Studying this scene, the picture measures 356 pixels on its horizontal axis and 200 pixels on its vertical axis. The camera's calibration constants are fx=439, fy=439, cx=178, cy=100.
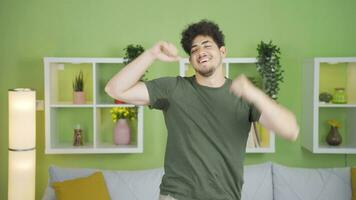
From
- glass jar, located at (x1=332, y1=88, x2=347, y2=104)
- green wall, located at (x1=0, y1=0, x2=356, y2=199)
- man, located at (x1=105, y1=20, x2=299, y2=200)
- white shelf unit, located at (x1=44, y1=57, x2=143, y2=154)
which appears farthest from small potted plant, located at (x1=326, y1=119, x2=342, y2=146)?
man, located at (x1=105, y1=20, x2=299, y2=200)

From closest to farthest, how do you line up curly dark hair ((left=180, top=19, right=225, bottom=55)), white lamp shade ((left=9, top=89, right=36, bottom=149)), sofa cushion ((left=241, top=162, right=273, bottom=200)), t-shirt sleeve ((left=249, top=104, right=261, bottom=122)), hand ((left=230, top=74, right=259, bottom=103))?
hand ((left=230, top=74, right=259, bottom=103)) → t-shirt sleeve ((left=249, top=104, right=261, bottom=122)) → curly dark hair ((left=180, top=19, right=225, bottom=55)) → white lamp shade ((left=9, top=89, right=36, bottom=149)) → sofa cushion ((left=241, top=162, right=273, bottom=200))

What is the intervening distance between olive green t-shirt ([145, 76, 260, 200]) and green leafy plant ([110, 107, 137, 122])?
1.67 m

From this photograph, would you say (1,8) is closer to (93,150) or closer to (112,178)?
(93,150)

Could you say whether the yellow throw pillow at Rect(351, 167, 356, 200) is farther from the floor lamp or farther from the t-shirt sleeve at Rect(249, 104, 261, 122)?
the floor lamp

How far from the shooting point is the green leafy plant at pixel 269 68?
3.17 m

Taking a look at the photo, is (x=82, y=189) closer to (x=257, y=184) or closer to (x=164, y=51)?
(x=257, y=184)

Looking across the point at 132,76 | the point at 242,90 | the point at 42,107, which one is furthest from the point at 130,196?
the point at 242,90

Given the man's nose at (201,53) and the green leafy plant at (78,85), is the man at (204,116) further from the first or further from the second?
the green leafy plant at (78,85)

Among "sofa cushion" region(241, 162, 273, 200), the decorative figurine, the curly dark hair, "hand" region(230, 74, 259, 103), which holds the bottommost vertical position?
"sofa cushion" region(241, 162, 273, 200)

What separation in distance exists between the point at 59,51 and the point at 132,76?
6.37 feet

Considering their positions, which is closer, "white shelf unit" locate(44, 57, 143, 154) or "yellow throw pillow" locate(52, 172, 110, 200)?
"yellow throw pillow" locate(52, 172, 110, 200)

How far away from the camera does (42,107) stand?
3404mm

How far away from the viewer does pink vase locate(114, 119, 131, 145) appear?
10.9 ft

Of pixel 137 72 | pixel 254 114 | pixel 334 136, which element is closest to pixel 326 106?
pixel 334 136
